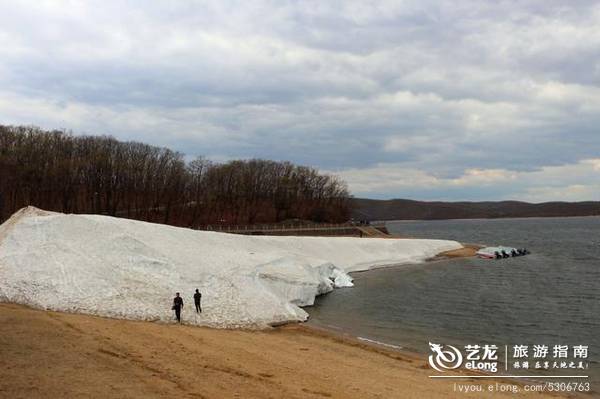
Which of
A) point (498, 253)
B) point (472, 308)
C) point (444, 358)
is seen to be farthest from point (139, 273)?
point (498, 253)

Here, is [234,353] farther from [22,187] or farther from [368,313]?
[22,187]

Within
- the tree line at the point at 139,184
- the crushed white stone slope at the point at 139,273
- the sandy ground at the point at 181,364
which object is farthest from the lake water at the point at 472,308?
the tree line at the point at 139,184

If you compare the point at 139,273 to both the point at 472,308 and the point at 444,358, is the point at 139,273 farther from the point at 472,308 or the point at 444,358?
the point at 472,308

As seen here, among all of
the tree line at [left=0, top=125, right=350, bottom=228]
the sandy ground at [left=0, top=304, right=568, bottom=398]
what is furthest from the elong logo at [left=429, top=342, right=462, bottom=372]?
the tree line at [left=0, top=125, right=350, bottom=228]

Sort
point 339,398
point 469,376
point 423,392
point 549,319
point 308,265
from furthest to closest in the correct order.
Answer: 1. point 308,265
2. point 549,319
3. point 469,376
4. point 423,392
5. point 339,398

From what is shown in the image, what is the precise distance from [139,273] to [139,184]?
75407mm

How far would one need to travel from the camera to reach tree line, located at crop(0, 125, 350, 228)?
93.2 m

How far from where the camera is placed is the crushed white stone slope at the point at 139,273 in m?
29.8

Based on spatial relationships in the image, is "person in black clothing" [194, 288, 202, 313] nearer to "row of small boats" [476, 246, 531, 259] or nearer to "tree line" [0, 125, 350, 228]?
"tree line" [0, 125, 350, 228]

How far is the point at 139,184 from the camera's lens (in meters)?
105

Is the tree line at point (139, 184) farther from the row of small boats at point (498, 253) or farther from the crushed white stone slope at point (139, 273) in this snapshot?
the row of small boats at point (498, 253)

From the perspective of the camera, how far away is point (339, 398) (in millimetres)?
17188

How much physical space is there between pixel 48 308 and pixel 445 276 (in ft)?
145

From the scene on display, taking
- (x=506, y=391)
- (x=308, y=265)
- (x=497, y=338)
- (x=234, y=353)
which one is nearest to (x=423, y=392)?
(x=506, y=391)
